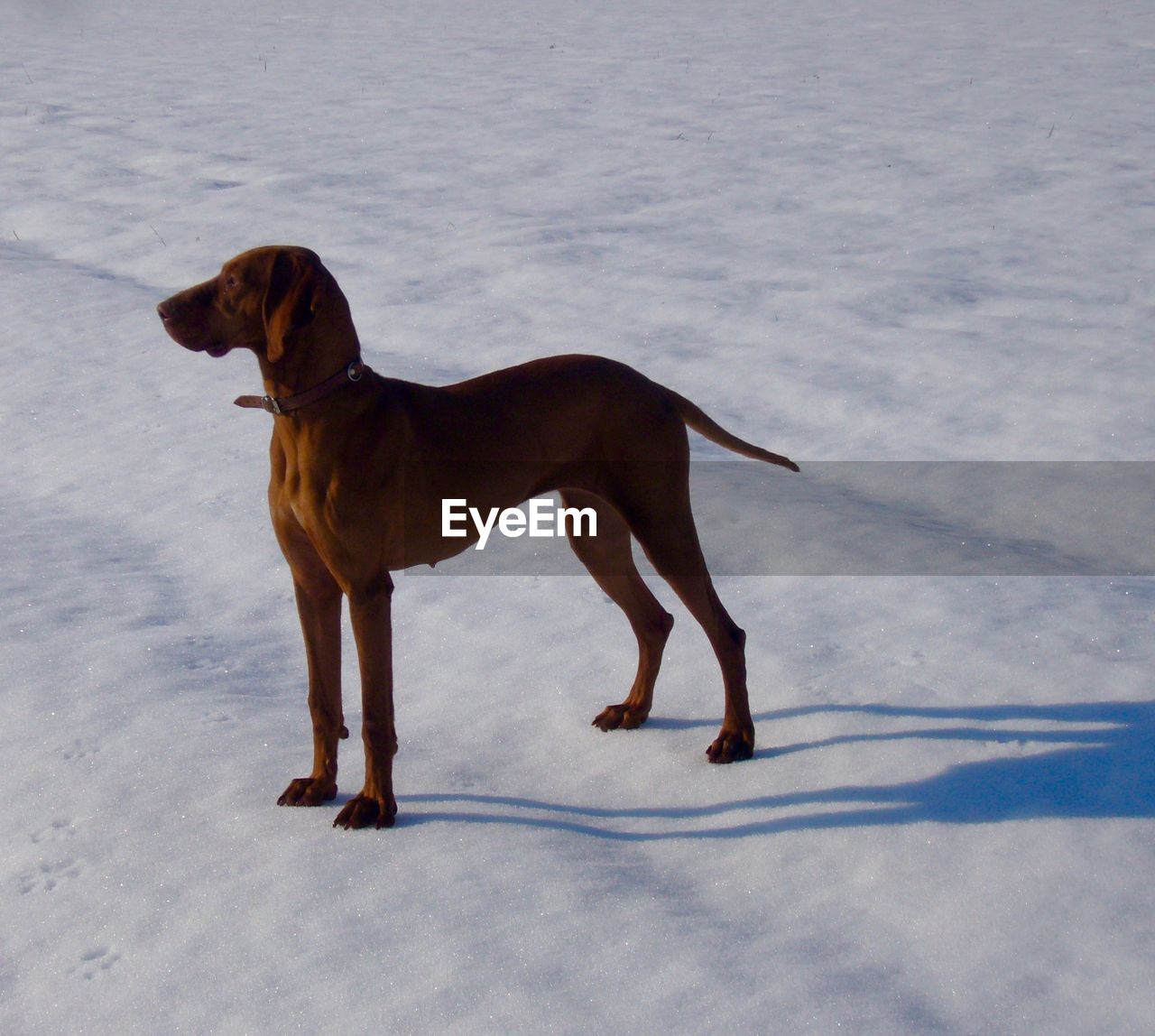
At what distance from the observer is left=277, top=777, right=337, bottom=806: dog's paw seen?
135 inches

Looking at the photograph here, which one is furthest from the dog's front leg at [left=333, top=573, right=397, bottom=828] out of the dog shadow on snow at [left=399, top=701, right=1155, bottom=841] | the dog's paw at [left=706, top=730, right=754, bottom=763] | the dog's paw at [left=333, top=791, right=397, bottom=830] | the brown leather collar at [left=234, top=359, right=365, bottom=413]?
the dog's paw at [left=706, top=730, right=754, bottom=763]

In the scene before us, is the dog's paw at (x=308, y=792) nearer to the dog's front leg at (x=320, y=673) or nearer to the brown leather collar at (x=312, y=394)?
the dog's front leg at (x=320, y=673)

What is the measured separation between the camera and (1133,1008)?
2615 millimetres

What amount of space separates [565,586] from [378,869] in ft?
6.58

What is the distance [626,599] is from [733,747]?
572 mm

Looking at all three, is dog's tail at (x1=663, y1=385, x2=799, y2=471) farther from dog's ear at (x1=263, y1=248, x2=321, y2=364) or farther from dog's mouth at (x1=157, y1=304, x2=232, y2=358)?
dog's mouth at (x1=157, y1=304, x2=232, y2=358)

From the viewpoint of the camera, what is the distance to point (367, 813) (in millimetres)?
3312

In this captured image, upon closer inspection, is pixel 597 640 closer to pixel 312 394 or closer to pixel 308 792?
pixel 308 792

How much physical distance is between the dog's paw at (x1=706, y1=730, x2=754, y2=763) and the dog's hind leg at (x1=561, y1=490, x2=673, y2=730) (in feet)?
1.05

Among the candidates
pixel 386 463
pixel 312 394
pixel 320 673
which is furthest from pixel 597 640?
pixel 312 394

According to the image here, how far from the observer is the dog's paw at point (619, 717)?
3.94 m

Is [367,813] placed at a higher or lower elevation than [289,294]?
lower

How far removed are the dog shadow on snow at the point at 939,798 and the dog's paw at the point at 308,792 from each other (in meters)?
0.21

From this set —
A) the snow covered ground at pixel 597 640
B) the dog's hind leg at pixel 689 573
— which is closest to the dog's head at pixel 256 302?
the dog's hind leg at pixel 689 573
